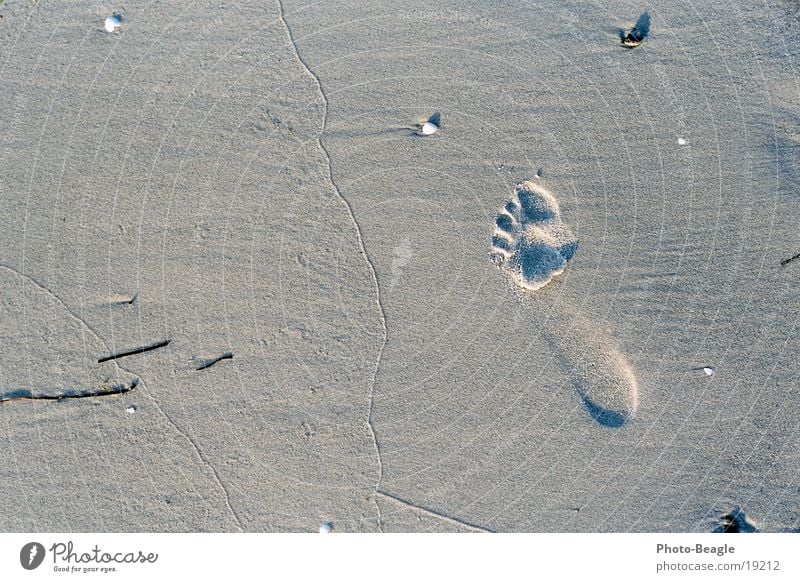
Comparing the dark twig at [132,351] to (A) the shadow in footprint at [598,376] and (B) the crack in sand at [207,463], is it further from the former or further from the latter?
(A) the shadow in footprint at [598,376]

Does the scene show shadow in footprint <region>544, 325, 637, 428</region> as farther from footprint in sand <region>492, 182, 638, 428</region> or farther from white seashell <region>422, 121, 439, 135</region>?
white seashell <region>422, 121, 439, 135</region>

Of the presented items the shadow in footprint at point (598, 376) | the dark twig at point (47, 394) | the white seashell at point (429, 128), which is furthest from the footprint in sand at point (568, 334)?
the dark twig at point (47, 394)

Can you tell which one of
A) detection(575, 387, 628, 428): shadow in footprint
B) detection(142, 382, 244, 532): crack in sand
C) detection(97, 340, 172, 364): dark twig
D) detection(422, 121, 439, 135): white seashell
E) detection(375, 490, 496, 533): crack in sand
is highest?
detection(422, 121, 439, 135): white seashell

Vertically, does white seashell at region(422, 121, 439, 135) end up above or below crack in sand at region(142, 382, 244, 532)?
above
